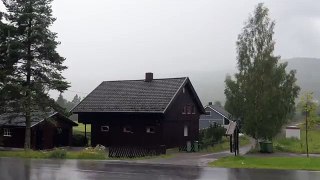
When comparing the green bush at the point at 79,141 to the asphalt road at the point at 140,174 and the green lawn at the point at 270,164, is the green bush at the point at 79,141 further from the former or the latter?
the asphalt road at the point at 140,174

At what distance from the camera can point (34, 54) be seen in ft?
132

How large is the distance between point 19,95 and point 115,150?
10.3 m

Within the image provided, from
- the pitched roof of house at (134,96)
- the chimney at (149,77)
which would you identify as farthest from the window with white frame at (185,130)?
the chimney at (149,77)

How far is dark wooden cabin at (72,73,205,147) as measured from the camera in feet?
135

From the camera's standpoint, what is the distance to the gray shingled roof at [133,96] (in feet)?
136

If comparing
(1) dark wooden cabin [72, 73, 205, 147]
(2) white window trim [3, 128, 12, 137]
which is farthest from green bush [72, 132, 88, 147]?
(2) white window trim [3, 128, 12, 137]

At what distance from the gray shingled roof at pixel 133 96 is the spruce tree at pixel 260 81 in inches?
269

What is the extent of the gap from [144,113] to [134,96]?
3968 millimetres

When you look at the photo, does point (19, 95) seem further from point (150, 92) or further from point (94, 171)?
point (94, 171)

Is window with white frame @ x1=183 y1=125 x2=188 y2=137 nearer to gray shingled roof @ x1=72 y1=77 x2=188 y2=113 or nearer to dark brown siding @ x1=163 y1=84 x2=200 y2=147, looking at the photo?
dark brown siding @ x1=163 y1=84 x2=200 y2=147

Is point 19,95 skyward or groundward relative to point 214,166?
skyward

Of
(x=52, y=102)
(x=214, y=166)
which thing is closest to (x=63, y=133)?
(x=52, y=102)

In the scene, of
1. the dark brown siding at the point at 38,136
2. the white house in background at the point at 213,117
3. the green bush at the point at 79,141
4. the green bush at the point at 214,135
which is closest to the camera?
the dark brown siding at the point at 38,136

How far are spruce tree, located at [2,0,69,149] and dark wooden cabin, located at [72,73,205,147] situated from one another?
5981 millimetres
